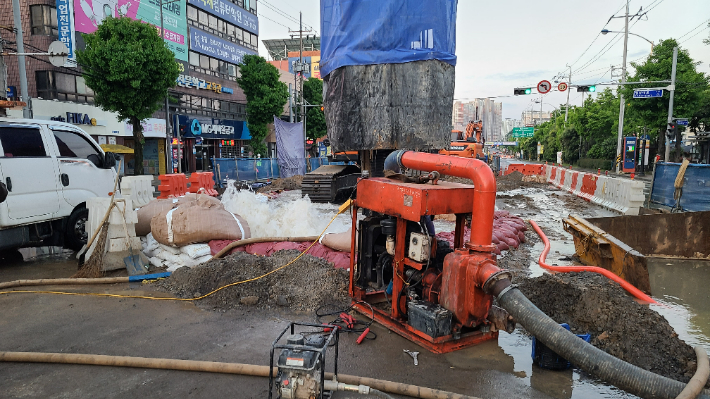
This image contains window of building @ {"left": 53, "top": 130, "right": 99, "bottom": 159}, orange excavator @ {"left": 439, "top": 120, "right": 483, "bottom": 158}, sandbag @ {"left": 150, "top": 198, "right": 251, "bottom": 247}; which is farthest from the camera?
orange excavator @ {"left": 439, "top": 120, "right": 483, "bottom": 158}

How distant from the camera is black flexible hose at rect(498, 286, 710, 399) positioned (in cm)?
266

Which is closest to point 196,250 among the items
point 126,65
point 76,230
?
point 76,230

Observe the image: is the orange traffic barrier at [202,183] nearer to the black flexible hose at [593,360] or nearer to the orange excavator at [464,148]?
the orange excavator at [464,148]

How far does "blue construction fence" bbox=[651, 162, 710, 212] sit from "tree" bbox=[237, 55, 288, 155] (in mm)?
25637

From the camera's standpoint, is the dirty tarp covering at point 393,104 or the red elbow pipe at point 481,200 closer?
the red elbow pipe at point 481,200

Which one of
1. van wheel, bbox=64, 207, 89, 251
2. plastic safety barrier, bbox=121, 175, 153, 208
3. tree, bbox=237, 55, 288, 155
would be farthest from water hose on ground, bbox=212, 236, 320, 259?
tree, bbox=237, 55, 288, 155

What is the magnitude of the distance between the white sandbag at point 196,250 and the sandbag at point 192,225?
0.07 metres

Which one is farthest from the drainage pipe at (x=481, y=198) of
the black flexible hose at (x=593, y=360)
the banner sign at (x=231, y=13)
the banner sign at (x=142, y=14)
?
the banner sign at (x=231, y=13)

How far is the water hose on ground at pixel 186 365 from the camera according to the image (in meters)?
3.15

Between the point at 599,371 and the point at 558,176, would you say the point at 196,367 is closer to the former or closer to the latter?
the point at 599,371

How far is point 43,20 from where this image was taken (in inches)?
759

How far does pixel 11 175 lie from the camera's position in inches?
239

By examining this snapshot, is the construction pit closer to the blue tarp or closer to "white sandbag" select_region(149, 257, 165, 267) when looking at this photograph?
"white sandbag" select_region(149, 257, 165, 267)

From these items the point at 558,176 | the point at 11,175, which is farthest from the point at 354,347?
the point at 558,176
